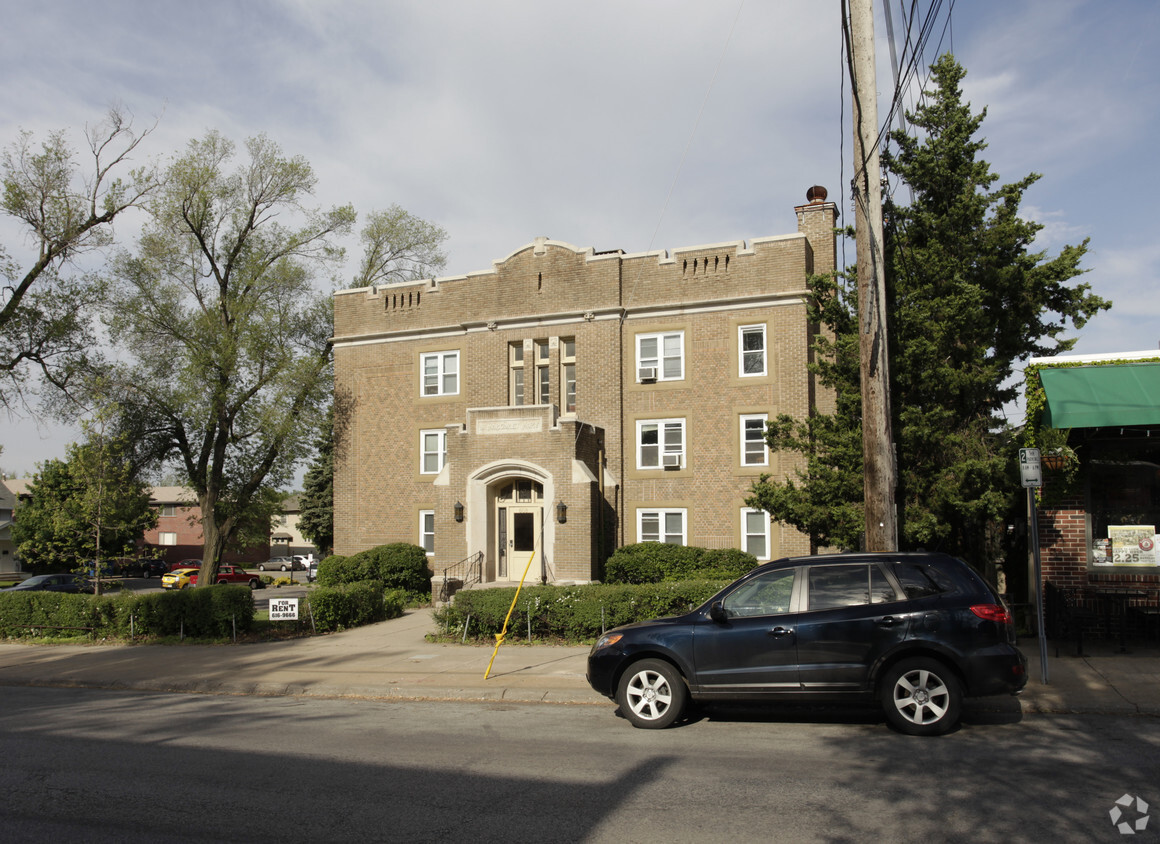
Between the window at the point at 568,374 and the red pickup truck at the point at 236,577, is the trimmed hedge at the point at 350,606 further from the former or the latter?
the red pickup truck at the point at 236,577

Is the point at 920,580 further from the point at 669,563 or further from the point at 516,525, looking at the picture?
the point at 516,525

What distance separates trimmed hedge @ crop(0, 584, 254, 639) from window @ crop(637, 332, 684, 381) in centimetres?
1221

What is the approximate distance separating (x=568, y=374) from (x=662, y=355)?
118 inches

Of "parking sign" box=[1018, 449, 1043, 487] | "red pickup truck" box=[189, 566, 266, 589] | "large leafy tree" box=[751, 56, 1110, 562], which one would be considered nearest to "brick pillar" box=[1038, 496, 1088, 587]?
"large leafy tree" box=[751, 56, 1110, 562]

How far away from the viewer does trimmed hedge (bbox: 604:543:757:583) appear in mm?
21766

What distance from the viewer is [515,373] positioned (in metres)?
26.3

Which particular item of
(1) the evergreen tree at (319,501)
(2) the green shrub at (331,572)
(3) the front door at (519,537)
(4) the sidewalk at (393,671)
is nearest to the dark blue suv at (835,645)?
(4) the sidewalk at (393,671)

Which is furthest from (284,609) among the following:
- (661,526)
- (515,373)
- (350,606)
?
(515,373)

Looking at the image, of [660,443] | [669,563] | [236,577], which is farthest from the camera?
[236,577]

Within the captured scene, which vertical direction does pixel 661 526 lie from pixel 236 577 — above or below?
above

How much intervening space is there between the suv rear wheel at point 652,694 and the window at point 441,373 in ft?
61.6

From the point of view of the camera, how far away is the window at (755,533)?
23016mm

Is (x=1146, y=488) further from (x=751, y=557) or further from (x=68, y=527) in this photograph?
Result: (x=68, y=527)

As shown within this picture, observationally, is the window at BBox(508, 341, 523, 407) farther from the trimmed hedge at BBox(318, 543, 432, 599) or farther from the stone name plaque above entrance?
the trimmed hedge at BBox(318, 543, 432, 599)
